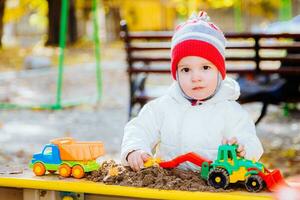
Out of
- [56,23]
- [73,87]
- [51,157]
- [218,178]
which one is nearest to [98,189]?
[51,157]

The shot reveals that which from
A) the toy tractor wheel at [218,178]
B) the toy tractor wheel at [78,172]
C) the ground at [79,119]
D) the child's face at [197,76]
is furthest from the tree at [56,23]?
the toy tractor wheel at [218,178]

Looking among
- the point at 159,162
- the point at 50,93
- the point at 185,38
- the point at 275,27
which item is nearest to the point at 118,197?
the point at 159,162

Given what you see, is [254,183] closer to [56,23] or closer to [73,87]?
[73,87]

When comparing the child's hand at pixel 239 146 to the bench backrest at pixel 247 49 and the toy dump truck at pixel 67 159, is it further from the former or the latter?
the bench backrest at pixel 247 49

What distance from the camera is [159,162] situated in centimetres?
286

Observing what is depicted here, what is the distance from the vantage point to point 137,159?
115 inches

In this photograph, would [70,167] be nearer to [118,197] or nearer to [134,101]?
[118,197]

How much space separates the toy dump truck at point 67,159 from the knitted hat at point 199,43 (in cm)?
49

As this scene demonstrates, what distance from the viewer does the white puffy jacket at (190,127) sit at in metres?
2.97

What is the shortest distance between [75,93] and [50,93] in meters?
0.40

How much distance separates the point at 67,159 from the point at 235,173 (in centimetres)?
71

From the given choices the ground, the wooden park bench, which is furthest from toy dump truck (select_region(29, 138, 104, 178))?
the wooden park bench

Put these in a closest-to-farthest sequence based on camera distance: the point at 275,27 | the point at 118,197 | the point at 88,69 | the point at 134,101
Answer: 1. the point at 118,197
2. the point at 134,101
3. the point at 275,27
4. the point at 88,69

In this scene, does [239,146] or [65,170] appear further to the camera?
[65,170]
